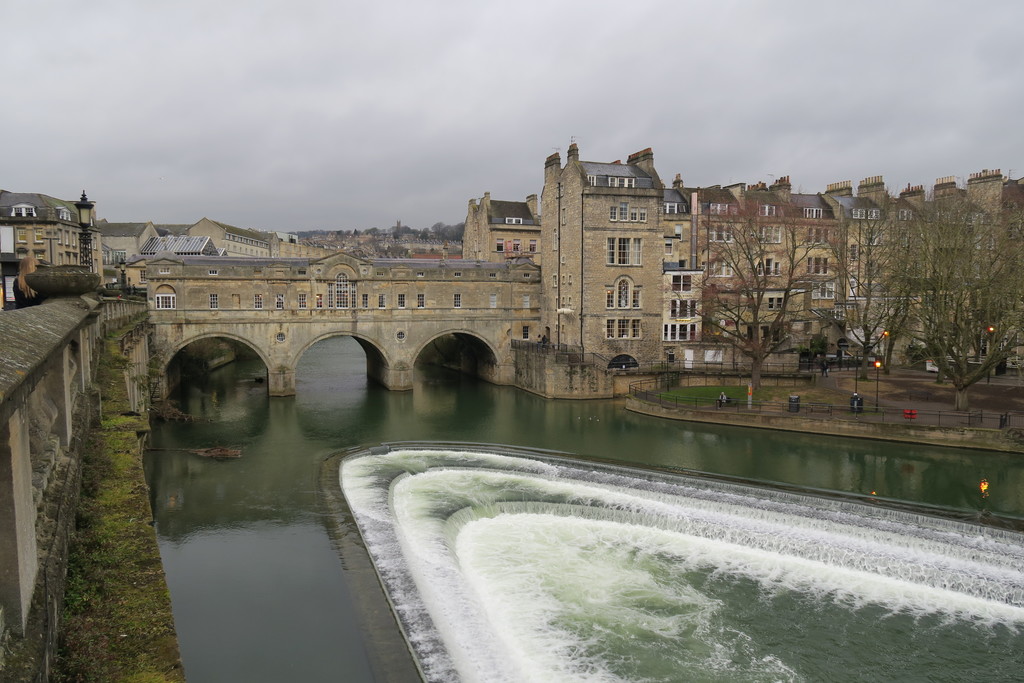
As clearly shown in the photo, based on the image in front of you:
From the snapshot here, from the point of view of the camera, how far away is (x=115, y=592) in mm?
8242

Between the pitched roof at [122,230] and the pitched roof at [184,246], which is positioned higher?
the pitched roof at [122,230]

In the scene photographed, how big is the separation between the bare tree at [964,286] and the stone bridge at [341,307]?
2300cm

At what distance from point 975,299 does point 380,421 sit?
90.9 ft

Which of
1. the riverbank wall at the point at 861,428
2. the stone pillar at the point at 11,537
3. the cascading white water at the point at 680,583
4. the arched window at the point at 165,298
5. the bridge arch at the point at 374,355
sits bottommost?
the cascading white water at the point at 680,583

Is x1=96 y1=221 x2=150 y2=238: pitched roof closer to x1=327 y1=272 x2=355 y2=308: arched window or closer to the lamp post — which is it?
x1=327 y1=272 x2=355 y2=308: arched window

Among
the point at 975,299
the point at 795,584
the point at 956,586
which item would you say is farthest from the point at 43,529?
the point at 975,299

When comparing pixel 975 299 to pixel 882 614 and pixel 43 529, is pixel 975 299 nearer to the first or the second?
pixel 882 614

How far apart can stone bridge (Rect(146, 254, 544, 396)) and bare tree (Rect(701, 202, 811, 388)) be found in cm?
1220

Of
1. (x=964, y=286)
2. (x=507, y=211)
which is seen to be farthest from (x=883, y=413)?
(x=507, y=211)

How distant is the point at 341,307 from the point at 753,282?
78.6ft

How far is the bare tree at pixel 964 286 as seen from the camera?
29.9 meters

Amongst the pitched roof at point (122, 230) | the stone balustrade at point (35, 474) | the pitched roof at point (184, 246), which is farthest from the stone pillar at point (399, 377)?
the pitched roof at point (122, 230)

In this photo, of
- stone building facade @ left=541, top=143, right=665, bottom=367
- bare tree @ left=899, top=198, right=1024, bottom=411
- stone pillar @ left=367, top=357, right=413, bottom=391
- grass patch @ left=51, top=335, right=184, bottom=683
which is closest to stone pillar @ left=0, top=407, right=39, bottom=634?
grass patch @ left=51, top=335, right=184, bottom=683

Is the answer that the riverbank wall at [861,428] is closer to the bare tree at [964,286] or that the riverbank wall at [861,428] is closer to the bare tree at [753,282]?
the bare tree at [964,286]
